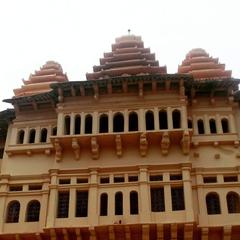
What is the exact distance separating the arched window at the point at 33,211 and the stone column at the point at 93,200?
2675mm

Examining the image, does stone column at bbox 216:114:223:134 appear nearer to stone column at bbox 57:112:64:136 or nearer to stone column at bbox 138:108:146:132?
stone column at bbox 138:108:146:132

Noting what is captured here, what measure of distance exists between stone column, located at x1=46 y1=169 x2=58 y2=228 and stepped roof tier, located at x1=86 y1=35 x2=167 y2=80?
23.7 ft

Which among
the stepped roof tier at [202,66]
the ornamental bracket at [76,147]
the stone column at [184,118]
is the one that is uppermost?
the stepped roof tier at [202,66]

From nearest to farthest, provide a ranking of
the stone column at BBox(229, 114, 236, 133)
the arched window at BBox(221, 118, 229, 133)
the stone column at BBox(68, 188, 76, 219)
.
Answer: the stone column at BBox(68, 188, 76, 219) → the stone column at BBox(229, 114, 236, 133) → the arched window at BBox(221, 118, 229, 133)

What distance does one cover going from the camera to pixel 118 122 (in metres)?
24.3

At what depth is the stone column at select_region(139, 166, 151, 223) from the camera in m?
20.7

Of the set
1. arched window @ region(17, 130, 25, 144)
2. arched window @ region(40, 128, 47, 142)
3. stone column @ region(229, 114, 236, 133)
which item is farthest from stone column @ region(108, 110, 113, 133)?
stone column @ region(229, 114, 236, 133)

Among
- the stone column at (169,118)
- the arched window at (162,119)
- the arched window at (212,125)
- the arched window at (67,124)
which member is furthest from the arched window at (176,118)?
the arched window at (67,124)

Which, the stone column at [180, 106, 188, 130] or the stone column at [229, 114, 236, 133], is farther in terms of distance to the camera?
the stone column at [229, 114, 236, 133]

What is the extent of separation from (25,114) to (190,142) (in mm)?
8898

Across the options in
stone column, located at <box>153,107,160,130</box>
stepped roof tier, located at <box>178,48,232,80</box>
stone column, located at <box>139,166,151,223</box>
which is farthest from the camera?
stepped roof tier, located at <box>178,48,232,80</box>

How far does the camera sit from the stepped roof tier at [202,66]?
27.4m

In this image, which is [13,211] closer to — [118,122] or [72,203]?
[72,203]

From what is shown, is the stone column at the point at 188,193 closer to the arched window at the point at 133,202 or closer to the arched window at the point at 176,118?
the arched window at the point at 133,202
